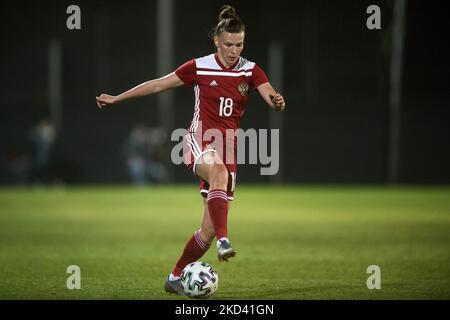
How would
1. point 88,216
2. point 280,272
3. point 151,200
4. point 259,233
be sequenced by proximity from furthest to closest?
point 151,200 → point 88,216 → point 259,233 → point 280,272

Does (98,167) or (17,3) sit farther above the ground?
(17,3)

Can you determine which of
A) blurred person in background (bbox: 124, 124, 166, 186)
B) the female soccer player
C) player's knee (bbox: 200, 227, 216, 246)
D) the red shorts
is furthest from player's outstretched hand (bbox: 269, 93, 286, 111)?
blurred person in background (bbox: 124, 124, 166, 186)

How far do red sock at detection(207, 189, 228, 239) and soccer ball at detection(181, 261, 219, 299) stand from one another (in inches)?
18.4

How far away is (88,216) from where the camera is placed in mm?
17094

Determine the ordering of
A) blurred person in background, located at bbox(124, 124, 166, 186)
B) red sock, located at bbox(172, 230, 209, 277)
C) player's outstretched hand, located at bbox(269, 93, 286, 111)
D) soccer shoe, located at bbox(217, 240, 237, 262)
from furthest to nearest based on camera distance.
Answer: blurred person in background, located at bbox(124, 124, 166, 186)
red sock, located at bbox(172, 230, 209, 277)
player's outstretched hand, located at bbox(269, 93, 286, 111)
soccer shoe, located at bbox(217, 240, 237, 262)

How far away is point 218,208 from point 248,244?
16.6 ft

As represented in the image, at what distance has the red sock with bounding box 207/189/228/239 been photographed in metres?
7.55

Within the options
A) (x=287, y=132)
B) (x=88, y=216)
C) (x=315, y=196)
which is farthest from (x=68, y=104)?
(x=88, y=216)

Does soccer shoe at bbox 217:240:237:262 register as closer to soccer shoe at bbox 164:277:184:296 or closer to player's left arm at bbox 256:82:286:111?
soccer shoe at bbox 164:277:184:296

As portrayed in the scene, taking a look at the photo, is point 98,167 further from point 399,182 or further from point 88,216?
point 88,216

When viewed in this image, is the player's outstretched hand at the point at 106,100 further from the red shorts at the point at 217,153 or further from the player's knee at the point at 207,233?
the player's knee at the point at 207,233

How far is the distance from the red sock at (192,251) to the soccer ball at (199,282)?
Answer: 31 centimetres

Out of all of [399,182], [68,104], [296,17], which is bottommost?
[399,182]
